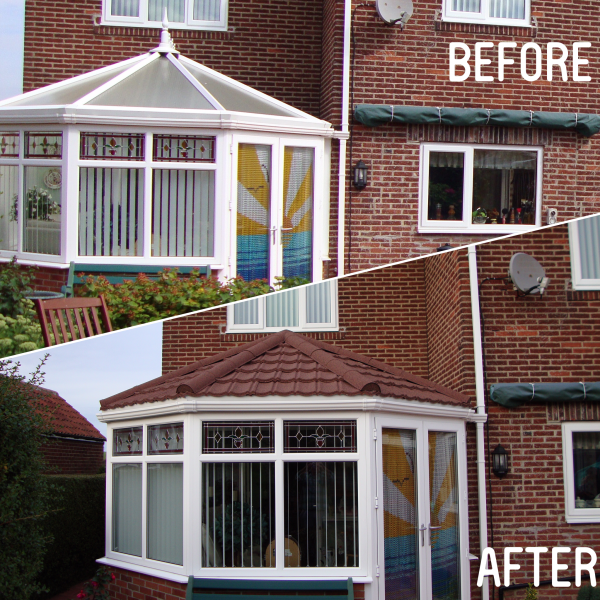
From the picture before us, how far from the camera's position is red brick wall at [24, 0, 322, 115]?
10.8 meters

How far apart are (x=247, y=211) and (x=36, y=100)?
2539mm

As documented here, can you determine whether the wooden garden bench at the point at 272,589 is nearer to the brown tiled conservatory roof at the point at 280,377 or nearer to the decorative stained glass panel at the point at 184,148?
the brown tiled conservatory roof at the point at 280,377

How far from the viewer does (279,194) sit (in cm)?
972

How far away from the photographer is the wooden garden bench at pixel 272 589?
19.5 feet

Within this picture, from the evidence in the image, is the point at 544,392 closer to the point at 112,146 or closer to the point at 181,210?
the point at 181,210

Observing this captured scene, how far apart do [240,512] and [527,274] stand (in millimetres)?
2532

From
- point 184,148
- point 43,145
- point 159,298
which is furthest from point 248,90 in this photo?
point 159,298

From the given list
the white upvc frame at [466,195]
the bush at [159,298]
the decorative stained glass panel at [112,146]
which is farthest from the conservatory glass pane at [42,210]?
the white upvc frame at [466,195]

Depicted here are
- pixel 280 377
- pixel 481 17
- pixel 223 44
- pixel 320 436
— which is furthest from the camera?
pixel 223 44

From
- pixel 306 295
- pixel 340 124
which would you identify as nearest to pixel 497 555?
pixel 306 295

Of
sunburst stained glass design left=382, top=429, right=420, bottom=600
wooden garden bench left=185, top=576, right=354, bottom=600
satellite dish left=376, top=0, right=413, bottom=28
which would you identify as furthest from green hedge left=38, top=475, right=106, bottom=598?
satellite dish left=376, top=0, right=413, bottom=28

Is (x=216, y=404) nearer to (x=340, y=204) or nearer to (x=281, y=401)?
(x=281, y=401)

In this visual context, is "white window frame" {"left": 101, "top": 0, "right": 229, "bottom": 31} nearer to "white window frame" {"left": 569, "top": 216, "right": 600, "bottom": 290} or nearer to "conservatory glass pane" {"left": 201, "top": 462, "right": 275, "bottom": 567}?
"white window frame" {"left": 569, "top": 216, "right": 600, "bottom": 290}

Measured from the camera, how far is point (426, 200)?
10609 mm
